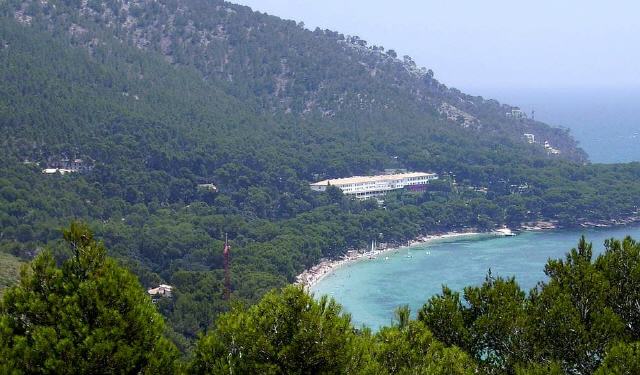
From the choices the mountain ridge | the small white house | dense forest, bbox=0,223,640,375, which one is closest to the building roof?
the mountain ridge

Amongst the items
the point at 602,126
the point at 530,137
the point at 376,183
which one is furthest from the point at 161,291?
the point at 602,126

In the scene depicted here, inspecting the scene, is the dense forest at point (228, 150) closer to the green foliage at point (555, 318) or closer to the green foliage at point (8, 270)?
the green foliage at point (8, 270)

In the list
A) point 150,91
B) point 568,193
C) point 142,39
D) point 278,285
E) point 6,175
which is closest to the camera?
point 278,285

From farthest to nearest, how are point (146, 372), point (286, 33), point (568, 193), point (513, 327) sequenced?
point (286, 33)
point (568, 193)
point (513, 327)
point (146, 372)

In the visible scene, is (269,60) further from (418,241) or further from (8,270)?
(8,270)

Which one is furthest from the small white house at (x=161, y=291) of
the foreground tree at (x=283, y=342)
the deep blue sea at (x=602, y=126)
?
the deep blue sea at (x=602, y=126)

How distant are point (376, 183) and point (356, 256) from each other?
13.5m

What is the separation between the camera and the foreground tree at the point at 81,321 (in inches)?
334

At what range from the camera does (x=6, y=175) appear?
43750 mm

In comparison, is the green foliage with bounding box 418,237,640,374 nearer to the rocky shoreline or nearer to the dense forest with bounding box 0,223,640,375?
the dense forest with bounding box 0,223,640,375

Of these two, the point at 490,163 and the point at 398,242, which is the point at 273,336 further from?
the point at 490,163

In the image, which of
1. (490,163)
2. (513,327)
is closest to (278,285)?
(513,327)

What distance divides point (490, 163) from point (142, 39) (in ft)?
112

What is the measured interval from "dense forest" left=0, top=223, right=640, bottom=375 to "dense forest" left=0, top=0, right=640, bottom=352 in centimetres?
1622
